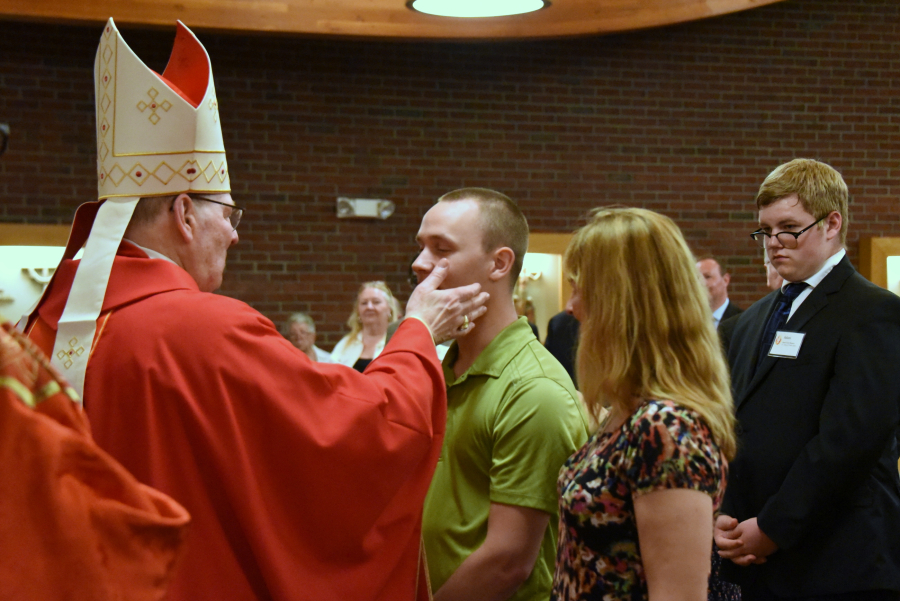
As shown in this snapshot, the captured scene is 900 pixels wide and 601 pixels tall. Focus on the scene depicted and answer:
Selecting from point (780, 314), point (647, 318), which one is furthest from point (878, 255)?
point (647, 318)

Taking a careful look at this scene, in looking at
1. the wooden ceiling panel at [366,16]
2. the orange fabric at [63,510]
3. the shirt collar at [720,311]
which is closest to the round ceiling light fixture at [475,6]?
the wooden ceiling panel at [366,16]

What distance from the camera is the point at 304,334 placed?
6.01 metres

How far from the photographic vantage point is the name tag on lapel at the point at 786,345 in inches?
89.2

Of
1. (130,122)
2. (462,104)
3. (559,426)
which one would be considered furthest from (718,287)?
(130,122)

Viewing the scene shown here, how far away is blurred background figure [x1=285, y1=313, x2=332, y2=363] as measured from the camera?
6.00 meters

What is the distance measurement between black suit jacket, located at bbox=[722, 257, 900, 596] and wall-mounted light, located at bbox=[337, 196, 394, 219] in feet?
14.7

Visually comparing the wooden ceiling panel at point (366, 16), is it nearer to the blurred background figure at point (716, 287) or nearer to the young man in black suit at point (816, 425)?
the blurred background figure at point (716, 287)

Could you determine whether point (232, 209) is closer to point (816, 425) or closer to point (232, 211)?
point (232, 211)

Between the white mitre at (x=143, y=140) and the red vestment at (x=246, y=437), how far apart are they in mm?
99

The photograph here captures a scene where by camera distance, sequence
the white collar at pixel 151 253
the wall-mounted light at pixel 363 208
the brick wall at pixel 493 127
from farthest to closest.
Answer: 1. the wall-mounted light at pixel 363 208
2. the brick wall at pixel 493 127
3. the white collar at pixel 151 253

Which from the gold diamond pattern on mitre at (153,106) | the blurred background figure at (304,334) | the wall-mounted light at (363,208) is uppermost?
the gold diamond pattern on mitre at (153,106)

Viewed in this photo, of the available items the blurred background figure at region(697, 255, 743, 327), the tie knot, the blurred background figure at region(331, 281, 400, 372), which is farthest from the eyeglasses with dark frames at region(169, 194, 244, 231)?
the blurred background figure at region(697, 255, 743, 327)

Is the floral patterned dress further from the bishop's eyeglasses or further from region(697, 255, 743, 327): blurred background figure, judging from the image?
region(697, 255, 743, 327): blurred background figure

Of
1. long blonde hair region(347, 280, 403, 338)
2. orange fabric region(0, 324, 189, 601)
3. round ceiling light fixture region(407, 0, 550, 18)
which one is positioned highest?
round ceiling light fixture region(407, 0, 550, 18)
